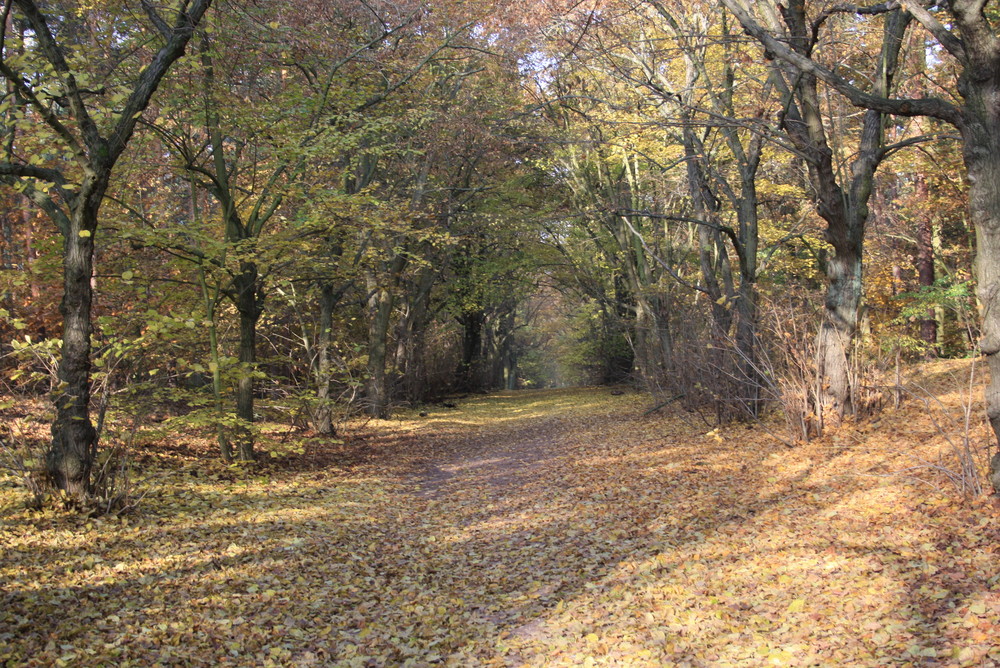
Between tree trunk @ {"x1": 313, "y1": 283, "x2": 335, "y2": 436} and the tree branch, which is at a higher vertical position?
the tree branch

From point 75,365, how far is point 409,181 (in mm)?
12951

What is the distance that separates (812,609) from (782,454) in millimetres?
4808

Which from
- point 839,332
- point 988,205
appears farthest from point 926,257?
point 988,205

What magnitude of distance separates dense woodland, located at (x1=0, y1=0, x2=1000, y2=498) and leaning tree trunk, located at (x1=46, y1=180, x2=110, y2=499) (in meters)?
0.03

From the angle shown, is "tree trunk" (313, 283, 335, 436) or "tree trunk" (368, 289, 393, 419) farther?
"tree trunk" (368, 289, 393, 419)

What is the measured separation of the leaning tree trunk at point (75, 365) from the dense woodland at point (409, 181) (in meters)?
0.03

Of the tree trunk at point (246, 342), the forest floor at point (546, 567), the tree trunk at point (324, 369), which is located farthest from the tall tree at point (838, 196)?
the tree trunk at point (324, 369)

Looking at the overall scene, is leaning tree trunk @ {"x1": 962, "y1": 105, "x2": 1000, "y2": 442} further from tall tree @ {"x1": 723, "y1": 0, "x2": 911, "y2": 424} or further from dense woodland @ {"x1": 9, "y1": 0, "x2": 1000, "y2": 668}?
tall tree @ {"x1": 723, "y1": 0, "x2": 911, "y2": 424}

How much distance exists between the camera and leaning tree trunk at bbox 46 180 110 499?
657cm

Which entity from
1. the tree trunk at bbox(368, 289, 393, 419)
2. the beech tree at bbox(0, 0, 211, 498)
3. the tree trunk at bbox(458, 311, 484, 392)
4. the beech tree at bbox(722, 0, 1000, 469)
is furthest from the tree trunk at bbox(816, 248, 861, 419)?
the tree trunk at bbox(458, 311, 484, 392)

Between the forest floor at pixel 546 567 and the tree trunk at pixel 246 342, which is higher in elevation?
the tree trunk at pixel 246 342

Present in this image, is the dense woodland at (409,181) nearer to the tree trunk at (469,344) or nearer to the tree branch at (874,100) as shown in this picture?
the tree branch at (874,100)

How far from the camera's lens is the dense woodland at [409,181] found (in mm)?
6691

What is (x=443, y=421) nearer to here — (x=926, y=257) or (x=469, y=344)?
(x=469, y=344)
